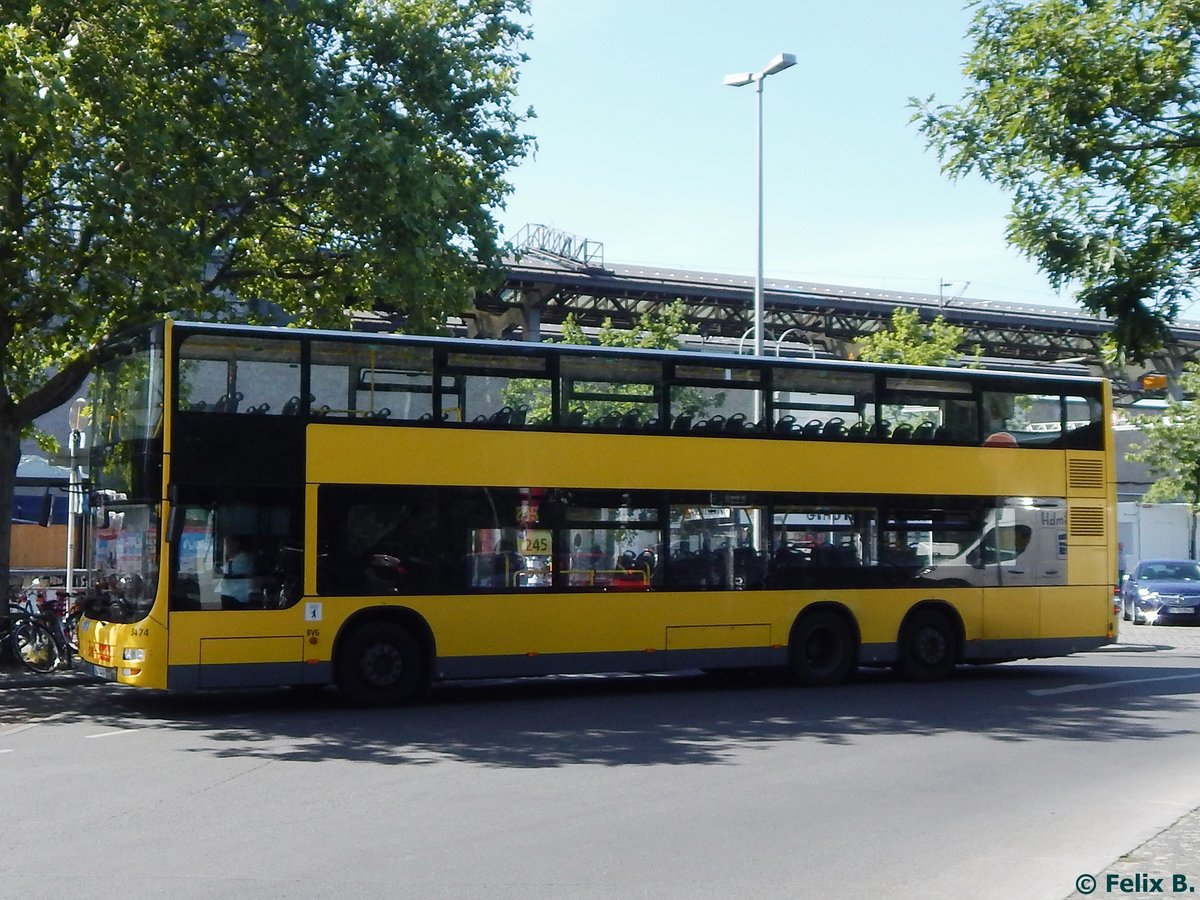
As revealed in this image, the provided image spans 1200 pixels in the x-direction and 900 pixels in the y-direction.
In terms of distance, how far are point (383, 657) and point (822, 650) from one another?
229 inches

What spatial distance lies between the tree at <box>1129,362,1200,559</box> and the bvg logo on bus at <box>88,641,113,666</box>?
1593 inches

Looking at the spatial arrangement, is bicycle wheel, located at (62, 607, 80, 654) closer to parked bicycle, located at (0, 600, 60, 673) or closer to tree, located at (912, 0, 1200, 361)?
parked bicycle, located at (0, 600, 60, 673)

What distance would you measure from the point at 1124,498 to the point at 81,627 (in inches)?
2062

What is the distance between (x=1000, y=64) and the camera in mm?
10688

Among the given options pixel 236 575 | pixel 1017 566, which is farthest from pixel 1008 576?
pixel 236 575

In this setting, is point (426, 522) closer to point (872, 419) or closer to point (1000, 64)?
point (872, 419)

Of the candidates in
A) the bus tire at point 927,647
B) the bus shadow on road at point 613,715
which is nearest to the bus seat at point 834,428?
the bus tire at point 927,647

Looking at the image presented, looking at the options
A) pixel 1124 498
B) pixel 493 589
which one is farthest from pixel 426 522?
pixel 1124 498

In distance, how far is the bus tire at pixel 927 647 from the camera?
1877 cm

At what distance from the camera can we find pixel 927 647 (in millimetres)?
18938

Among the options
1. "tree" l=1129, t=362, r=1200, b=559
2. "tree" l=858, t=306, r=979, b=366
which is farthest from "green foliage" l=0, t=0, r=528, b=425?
"tree" l=1129, t=362, r=1200, b=559

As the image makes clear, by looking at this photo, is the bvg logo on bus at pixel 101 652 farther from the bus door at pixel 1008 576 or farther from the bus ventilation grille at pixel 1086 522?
the bus ventilation grille at pixel 1086 522

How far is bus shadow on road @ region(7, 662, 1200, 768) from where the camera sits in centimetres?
1280

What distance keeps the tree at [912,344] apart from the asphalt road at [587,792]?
20.4 metres
